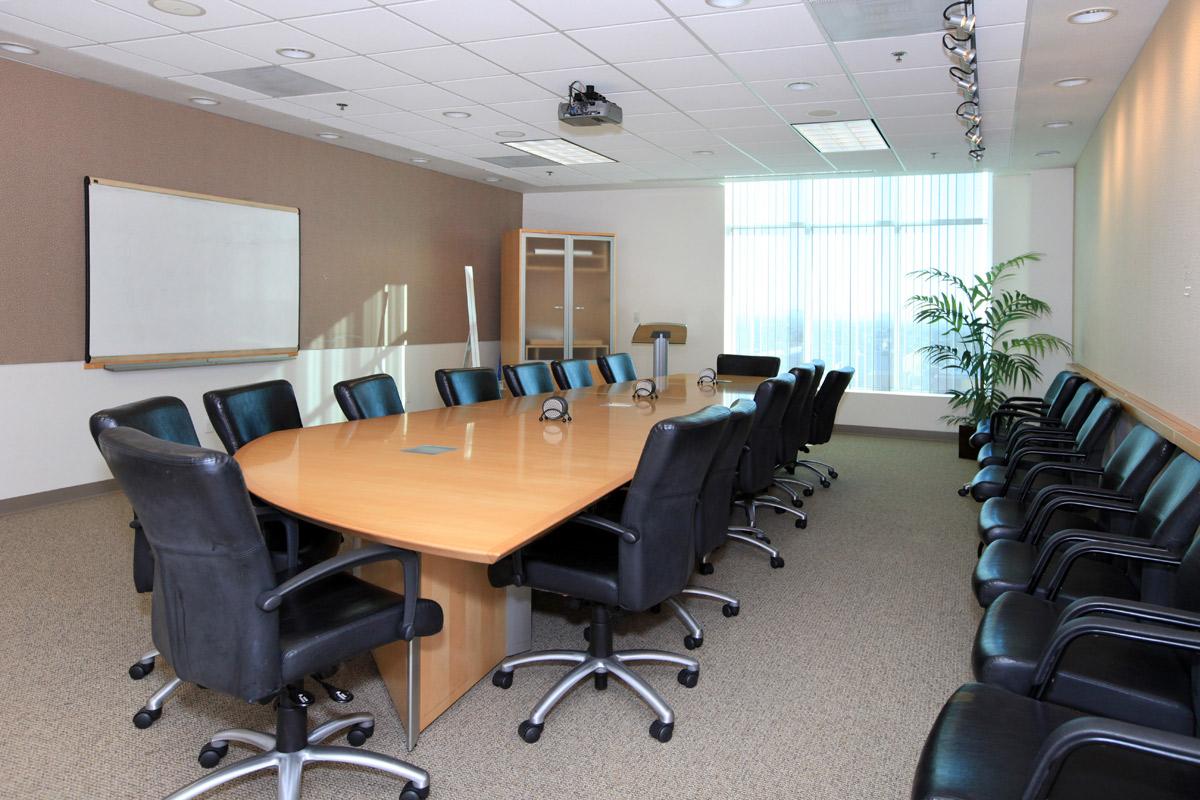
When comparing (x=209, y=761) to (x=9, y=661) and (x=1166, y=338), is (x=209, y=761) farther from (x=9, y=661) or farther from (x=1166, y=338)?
(x=1166, y=338)

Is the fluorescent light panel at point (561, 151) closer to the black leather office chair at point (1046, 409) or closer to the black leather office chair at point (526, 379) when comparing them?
the black leather office chair at point (526, 379)

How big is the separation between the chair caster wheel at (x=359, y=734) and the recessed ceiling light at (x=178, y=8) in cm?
341

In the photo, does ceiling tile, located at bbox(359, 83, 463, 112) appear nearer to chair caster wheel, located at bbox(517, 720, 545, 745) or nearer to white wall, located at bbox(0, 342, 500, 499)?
white wall, located at bbox(0, 342, 500, 499)

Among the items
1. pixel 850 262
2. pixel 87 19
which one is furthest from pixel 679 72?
pixel 850 262

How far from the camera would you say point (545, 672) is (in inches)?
126

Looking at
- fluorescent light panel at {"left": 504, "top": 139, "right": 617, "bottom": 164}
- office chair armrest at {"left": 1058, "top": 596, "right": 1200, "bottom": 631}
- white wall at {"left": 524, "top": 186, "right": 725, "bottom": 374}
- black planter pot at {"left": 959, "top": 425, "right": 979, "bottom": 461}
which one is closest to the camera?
office chair armrest at {"left": 1058, "top": 596, "right": 1200, "bottom": 631}

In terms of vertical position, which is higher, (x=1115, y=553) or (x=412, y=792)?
(x=1115, y=553)

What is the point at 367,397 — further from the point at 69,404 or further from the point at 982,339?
the point at 982,339

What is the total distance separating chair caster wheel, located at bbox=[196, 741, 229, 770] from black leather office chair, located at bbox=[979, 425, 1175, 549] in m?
2.78

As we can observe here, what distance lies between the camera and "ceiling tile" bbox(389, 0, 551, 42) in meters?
4.05

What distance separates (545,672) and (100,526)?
3.47 metres

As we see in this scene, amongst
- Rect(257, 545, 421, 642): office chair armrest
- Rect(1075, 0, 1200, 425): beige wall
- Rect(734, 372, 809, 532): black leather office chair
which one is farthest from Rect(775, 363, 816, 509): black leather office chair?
Rect(257, 545, 421, 642): office chair armrest

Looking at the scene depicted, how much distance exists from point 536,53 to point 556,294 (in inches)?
209

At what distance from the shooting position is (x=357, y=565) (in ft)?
6.77
